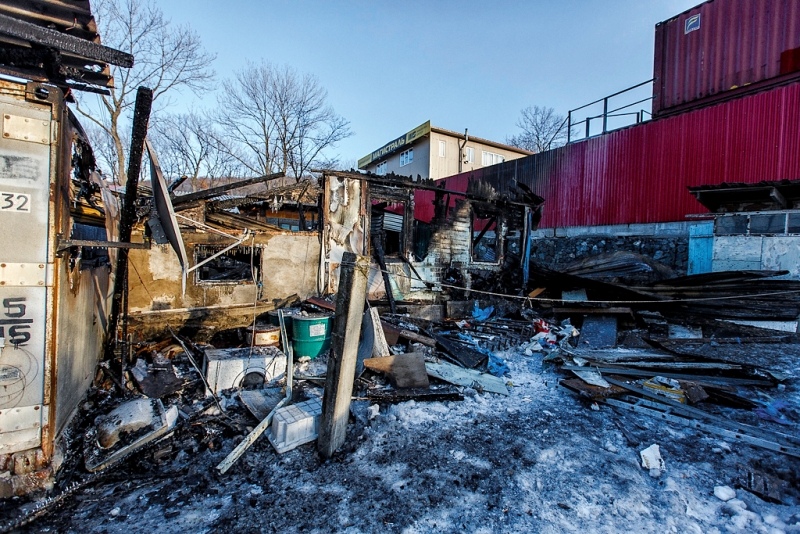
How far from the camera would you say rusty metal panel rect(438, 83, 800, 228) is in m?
10.9

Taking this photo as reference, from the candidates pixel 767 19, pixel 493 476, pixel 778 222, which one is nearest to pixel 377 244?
pixel 493 476

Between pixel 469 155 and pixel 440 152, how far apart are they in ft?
8.89

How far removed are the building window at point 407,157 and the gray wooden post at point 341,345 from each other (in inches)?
1021

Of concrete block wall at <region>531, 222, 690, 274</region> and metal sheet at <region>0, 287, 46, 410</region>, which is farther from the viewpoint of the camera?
concrete block wall at <region>531, 222, 690, 274</region>

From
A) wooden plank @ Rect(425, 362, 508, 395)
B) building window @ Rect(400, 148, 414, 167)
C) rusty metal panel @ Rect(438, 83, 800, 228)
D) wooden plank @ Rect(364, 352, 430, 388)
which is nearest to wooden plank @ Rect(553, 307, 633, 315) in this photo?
wooden plank @ Rect(425, 362, 508, 395)

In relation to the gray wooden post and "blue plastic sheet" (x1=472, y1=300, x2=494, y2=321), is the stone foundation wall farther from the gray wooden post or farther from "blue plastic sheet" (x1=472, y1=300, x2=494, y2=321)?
the gray wooden post

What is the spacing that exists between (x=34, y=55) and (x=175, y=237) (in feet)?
5.50

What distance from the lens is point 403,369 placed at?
5.25 meters

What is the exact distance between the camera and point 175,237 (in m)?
3.45

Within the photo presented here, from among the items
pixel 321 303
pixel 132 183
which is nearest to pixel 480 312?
pixel 321 303

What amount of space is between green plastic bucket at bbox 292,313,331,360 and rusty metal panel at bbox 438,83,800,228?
517 inches

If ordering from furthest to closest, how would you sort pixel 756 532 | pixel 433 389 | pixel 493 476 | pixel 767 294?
pixel 767 294 → pixel 433 389 → pixel 493 476 → pixel 756 532

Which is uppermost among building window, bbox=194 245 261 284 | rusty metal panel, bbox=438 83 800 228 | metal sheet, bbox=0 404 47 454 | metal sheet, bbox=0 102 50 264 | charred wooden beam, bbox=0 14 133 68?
rusty metal panel, bbox=438 83 800 228

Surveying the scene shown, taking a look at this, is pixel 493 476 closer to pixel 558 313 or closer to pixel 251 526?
pixel 251 526
